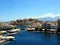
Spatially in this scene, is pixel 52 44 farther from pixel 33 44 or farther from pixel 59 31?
pixel 59 31

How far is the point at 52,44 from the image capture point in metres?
22.2

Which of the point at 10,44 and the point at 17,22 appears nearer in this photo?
the point at 10,44

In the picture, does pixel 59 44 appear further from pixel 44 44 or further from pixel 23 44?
pixel 23 44

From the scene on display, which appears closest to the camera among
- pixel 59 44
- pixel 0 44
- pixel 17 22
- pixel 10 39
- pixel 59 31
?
pixel 0 44

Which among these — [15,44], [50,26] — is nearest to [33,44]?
[15,44]

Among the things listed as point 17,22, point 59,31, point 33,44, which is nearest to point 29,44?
point 33,44

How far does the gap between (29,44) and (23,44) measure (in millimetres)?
810

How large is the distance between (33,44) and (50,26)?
2689cm

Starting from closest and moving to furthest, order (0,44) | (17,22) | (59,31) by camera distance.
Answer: (0,44) → (59,31) → (17,22)

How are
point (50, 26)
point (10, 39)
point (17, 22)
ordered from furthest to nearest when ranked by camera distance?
point (17, 22) < point (50, 26) < point (10, 39)

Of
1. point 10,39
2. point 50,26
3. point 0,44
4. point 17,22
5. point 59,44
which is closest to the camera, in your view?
point 0,44

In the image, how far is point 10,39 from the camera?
25.2 meters

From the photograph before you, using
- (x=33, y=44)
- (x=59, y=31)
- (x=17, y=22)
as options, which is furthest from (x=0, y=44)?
(x=17, y=22)

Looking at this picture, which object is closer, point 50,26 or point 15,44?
point 15,44
